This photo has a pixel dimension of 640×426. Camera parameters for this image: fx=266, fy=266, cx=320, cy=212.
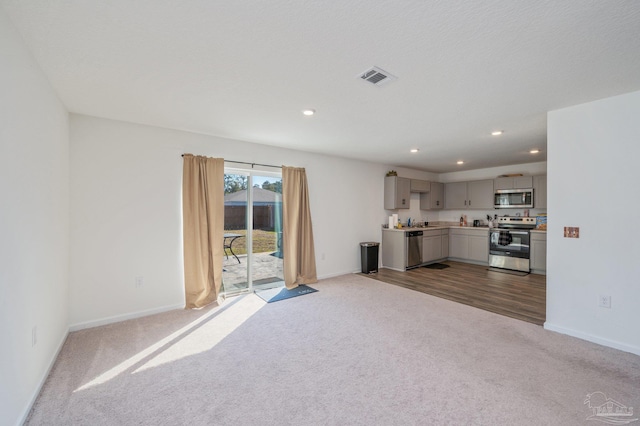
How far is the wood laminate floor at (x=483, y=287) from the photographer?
371 cm

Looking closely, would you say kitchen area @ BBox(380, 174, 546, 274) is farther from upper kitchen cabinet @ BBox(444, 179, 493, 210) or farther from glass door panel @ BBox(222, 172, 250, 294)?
glass door panel @ BBox(222, 172, 250, 294)

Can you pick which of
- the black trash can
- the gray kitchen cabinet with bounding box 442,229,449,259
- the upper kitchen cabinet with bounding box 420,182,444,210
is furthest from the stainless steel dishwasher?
the upper kitchen cabinet with bounding box 420,182,444,210

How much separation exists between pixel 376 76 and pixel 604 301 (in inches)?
127

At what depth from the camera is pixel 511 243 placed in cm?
593

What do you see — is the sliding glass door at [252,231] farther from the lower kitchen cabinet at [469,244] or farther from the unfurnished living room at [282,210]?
the lower kitchen cabinet at [469,244]

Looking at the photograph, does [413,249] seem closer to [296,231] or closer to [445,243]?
[445,243]

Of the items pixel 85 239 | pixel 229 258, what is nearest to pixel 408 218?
pixel 229 258

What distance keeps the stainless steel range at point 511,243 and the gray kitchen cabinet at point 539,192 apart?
36cm

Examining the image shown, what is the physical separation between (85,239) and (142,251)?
59cm

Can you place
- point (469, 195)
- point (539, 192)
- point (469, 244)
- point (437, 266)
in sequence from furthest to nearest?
point (469, 195) < point (469, 244) < point (437, 266) < point (539, 192)

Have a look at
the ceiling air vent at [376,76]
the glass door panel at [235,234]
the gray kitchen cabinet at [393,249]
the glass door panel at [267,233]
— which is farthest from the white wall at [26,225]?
the gray kitchen cabinet at [393,249]

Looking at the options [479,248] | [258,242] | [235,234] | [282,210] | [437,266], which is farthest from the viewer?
[479,248]

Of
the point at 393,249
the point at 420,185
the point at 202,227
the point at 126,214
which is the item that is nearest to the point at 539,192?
the point at 420,185

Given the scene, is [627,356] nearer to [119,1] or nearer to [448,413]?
[448,413]
